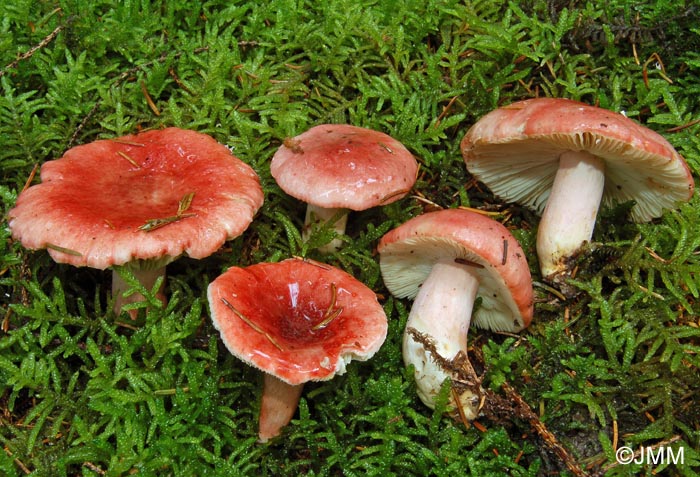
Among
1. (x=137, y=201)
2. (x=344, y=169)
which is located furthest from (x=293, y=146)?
(x=137, y=201)

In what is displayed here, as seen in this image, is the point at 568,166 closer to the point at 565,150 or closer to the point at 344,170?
the point at 565,150

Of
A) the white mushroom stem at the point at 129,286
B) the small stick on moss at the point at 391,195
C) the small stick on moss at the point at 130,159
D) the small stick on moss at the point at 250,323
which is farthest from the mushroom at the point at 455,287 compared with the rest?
the small stick on moss at the point at 130,159

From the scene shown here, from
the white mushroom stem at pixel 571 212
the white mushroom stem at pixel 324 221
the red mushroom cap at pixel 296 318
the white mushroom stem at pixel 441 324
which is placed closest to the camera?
the red mushroom cap at pixel 296 318

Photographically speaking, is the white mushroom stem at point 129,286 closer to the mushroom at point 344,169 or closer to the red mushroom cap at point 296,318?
the red mushroom cap at point 296,318

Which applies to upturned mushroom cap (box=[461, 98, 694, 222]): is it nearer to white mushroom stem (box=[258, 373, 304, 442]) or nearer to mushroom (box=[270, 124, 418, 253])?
mushroom (box=[270, 124, 418, 253])

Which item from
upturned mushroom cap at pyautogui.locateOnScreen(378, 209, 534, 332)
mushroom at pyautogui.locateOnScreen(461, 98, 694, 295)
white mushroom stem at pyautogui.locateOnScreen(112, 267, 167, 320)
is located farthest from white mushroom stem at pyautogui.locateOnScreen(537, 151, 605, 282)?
white mushroom stem at pyautogui.locateOnScreen(112, 267, 167, 320)

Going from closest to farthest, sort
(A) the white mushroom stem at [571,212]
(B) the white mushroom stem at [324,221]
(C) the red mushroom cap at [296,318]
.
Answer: (C) the red mushroom cap at [296,318] → (A) the white mushroom stem at [571,212] → (B) the white mushroom stem at [324,221]
